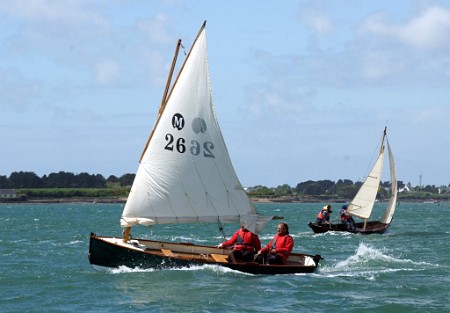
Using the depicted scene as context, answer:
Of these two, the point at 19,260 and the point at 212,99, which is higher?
the point at 212,99

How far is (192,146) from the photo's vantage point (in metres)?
32.5

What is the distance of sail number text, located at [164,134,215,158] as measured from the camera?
106 feet

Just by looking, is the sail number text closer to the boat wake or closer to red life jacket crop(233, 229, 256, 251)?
red life jacket crop(233, 229, 256, 251)

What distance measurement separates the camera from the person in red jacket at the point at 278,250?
32250 millimetres

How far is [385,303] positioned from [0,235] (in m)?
40.7

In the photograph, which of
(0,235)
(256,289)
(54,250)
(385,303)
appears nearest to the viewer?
(385,303)

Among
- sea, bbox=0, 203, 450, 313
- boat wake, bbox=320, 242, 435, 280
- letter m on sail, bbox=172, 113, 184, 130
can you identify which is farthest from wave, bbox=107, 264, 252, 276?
letter m on sail, bbox=172, 113, 184, 130

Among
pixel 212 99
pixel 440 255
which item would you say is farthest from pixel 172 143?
pixel 440 255

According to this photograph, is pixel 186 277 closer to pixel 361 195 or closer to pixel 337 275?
pixel 337 275

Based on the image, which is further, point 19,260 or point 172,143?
point 19,260

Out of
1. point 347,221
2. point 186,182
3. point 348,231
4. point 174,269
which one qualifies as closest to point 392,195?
point 347,221

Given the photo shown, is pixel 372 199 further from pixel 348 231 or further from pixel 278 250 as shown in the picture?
pixel 278 250

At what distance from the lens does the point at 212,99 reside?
32500mm

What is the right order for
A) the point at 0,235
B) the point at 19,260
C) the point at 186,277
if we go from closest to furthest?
the point at 186,277 → the point at 19,260 → the point at 0,235
